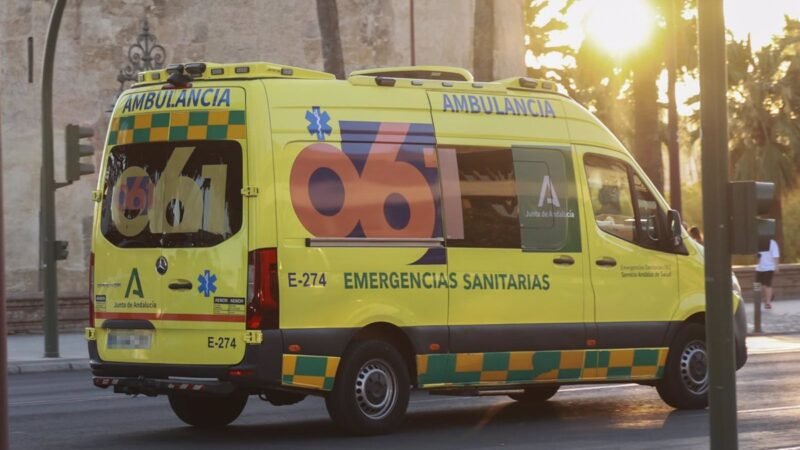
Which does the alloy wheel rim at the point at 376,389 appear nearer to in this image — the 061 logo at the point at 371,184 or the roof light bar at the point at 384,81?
the 061 logo at the point at 371,184

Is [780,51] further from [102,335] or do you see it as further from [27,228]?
[102,335]

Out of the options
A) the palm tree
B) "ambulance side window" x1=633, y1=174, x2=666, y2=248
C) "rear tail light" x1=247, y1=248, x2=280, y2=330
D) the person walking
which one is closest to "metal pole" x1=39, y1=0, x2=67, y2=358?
"ambulance side window" x1=633, y1=174, x2=666, y2=248

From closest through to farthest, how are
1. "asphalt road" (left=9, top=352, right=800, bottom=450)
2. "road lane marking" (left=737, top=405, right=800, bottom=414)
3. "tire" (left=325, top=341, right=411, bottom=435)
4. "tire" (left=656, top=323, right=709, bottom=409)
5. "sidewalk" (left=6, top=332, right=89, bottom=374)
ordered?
"asphalt road" (left=9, top=352, right=800, bottom=450), "tire" (left=325, top=341, right=411, bottom=435), "road lane marking" (left=737, top=405, right=800, bottom=414), "tire" (left=656, top=323, right=709, bottom=409), "sidewalk" (left=6, top=332, right=89, bottom=374)

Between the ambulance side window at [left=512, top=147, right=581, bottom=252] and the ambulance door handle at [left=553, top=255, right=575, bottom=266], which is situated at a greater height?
the ambulance side window at [left=512, top=147, right=581, bottom=252]

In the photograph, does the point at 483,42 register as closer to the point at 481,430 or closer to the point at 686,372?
the point at 686,372

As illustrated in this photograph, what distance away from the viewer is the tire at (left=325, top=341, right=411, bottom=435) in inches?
473

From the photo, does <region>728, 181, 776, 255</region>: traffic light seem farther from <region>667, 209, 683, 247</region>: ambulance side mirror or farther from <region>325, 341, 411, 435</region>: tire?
<region>667, 209, 683, 247</region>: ambulance side mirror

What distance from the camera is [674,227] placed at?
14.4m

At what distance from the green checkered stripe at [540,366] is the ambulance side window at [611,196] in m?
1.02

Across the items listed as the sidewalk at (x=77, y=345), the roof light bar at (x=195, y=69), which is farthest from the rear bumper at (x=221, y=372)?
the sidewalk at (x=77, y=345)

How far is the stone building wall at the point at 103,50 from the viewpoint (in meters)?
40.3

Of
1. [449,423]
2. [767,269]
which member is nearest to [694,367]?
[449,423]

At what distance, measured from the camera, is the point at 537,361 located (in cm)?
1323

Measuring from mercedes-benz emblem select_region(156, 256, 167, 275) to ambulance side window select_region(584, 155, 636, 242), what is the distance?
3725mm
